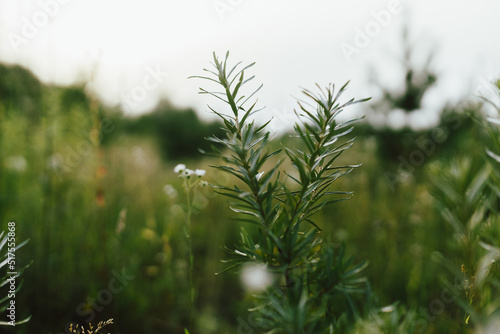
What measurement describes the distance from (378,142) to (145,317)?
2867 mm

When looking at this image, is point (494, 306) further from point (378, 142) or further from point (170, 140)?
point (170, 140)

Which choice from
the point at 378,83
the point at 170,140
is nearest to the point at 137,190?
the point at 378,83

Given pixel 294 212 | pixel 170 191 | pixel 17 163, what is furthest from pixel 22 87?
pixel 294 212

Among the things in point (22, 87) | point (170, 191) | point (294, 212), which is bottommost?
point (170, 191)

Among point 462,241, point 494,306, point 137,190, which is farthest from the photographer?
point 137,190

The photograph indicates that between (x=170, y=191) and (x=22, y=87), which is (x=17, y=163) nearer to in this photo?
(x=22, y=87)

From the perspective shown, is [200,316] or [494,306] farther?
[200,316]

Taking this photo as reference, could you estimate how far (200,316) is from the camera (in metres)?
2.46

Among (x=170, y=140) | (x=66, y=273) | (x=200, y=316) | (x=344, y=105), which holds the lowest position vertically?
(x=170, y=140)

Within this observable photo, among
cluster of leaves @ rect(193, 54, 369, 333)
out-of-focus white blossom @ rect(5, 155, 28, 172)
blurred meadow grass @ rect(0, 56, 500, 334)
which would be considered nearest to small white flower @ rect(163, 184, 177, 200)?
blurred meadow grass @ rect(0, 56, 500, 334)

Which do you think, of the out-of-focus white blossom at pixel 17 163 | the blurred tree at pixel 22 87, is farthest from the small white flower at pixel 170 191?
the out-of-focus white blossom at pixel 17 163

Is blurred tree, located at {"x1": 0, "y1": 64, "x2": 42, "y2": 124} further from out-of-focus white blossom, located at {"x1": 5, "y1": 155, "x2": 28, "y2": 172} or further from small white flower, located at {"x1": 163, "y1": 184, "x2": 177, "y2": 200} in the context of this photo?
small white flower, located at {"x1": 163, "y1": 184, "x2": 177, "y2": 200}

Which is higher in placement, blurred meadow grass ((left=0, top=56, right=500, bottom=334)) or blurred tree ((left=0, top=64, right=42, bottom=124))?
blurred tree ((left=0, top=64, right=42, bottom=124))

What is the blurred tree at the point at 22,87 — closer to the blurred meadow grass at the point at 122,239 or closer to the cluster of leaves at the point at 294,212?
the blurred meadow grass at the point at 122,239
